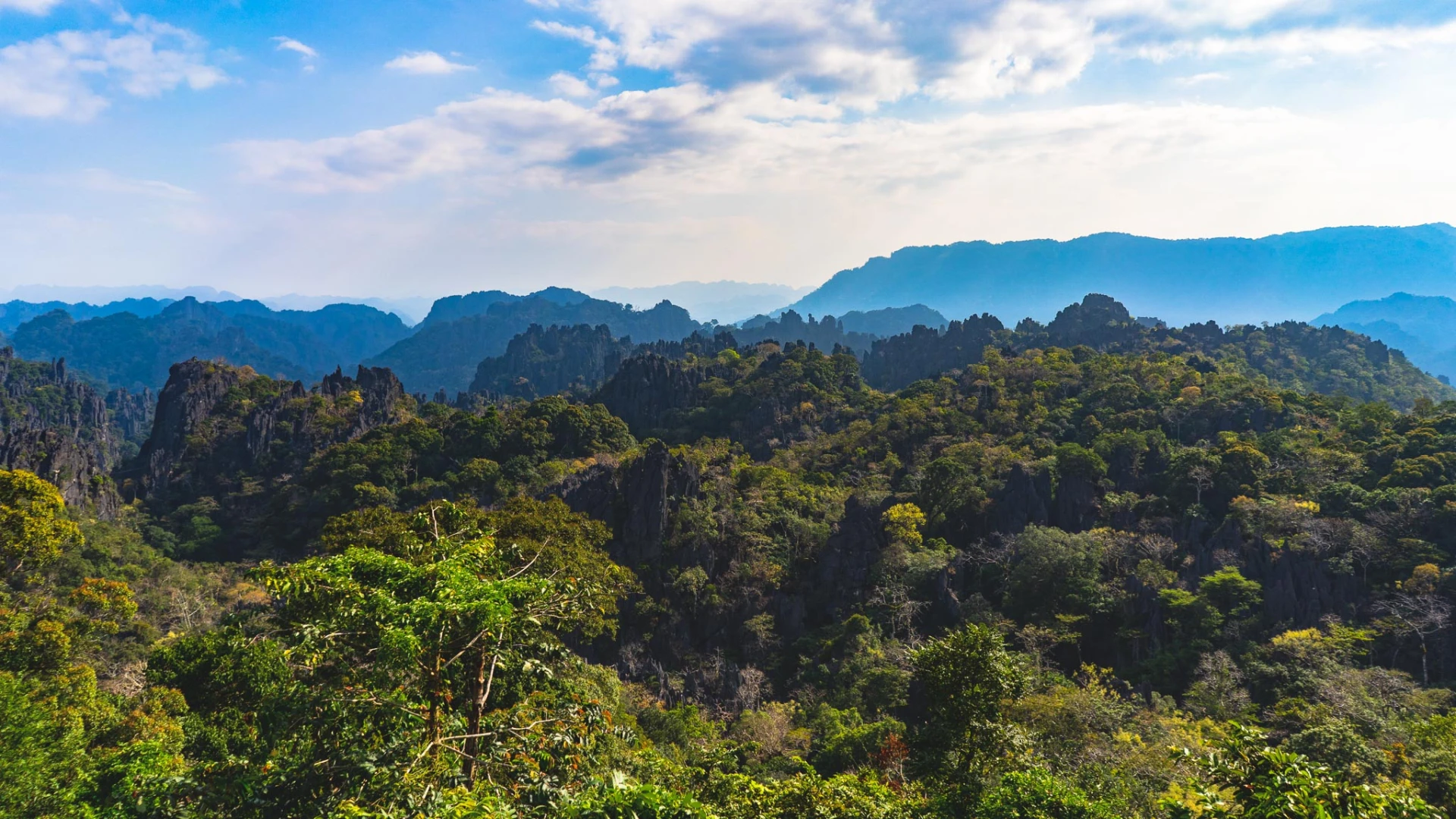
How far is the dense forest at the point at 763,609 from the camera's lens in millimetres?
7996

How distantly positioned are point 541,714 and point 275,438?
6225 centimetres

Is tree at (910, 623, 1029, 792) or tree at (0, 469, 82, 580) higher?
tree at (0, 469, 82, 580)

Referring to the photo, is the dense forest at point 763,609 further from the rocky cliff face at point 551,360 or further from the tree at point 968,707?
the rocky cliff face at point 551,360

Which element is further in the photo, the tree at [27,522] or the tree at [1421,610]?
the tree at [1421,610]

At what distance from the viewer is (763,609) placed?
3188 centimetres

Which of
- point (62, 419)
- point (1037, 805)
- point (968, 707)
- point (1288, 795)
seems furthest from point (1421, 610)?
point (62, 419)

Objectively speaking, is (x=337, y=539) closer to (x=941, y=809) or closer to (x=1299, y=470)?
(x=941, y=809)

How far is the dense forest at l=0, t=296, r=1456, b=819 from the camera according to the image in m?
8.00

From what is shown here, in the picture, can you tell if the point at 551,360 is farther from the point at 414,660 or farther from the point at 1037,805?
the point at 414,660

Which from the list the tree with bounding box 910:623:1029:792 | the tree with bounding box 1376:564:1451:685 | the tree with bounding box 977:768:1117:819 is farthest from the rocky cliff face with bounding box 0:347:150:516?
the tree with bounding box 1376:564:1451:685

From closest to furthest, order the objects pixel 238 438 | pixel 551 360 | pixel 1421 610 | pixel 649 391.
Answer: pixel 1421 610
pixel 238 438
pixel 649 391
pixel 551 360

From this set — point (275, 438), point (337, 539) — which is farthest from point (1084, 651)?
point (275, 438)

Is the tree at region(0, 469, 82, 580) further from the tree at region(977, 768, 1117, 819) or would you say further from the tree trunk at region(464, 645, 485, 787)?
the tree at region(977, 768, 1117, 819)

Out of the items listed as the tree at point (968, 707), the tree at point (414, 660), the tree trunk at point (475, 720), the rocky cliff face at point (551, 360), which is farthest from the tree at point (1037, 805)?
the rocky cliff face at point (551, 360)
